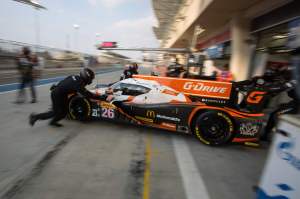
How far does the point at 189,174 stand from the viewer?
11.6ft

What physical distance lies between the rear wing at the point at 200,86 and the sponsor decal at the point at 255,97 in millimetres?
886

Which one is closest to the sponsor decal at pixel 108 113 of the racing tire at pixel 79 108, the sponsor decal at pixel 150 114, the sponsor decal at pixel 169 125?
the racing tire at pixel 79 108

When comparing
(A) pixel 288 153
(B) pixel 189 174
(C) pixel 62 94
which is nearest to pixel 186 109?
(B) pixel 189 174

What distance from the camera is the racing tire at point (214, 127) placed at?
4.70 meters

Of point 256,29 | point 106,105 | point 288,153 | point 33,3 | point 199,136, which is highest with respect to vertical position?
point 33,3

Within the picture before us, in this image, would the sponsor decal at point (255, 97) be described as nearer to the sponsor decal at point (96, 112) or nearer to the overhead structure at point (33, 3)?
the sponsor decal at point (96, 112)

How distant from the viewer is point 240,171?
3.80 m

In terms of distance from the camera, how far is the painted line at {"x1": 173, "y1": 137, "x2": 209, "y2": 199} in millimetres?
3011

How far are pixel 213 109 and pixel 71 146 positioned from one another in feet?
9.12

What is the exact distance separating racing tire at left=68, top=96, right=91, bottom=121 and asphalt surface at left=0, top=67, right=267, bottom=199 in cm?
27

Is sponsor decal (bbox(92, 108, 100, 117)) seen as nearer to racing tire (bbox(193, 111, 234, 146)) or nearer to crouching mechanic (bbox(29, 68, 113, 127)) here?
crouching mechanic (bbox(29, 68, 113, 127))

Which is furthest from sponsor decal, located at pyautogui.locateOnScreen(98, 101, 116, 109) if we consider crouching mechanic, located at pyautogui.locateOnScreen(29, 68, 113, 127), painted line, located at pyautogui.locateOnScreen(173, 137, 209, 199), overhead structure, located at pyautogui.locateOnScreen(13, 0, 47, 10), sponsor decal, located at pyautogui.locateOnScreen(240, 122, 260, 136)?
overhead structure, located at pyautogui.locateOnScreen(13, 0, 47, 10)

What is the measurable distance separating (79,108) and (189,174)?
10.7 ft

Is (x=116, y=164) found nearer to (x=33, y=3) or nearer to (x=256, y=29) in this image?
(x=256, y=29)
